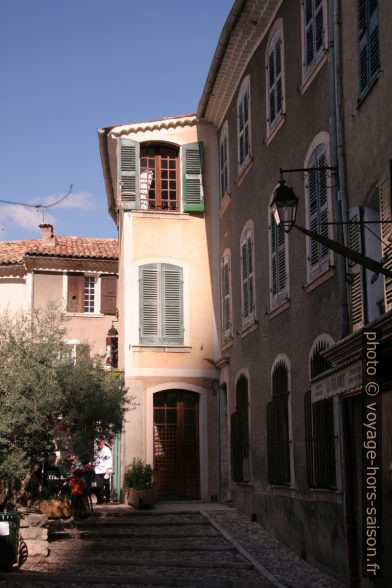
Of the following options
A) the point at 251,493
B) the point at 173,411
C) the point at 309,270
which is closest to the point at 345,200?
the point at 309,270

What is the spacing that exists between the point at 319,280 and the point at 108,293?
1932 centimetres

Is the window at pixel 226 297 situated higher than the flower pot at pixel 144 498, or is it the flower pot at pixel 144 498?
the window at pixel 226 297

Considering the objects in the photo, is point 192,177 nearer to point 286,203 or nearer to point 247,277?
point 247,277

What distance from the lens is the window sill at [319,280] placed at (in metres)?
12.4

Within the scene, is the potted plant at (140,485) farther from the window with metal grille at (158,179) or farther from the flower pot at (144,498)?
the window with metal grille at (158,179)

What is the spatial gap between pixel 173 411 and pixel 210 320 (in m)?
2.29

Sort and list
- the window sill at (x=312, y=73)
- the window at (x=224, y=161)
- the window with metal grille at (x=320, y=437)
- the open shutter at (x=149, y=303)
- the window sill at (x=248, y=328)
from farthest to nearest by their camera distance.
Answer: the open shutter at (x=149, y=303), the window at (x=224, y=161), the window sill at (x=248, y=328), the window sill at (x=312, y=73), the window with metal grille at (x=320, y=437)

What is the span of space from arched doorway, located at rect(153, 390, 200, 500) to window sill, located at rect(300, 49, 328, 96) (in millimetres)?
9745

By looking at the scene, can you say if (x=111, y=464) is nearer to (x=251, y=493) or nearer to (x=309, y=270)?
(x=251, y=493)

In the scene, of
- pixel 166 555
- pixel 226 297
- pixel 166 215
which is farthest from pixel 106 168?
pixel 166 555

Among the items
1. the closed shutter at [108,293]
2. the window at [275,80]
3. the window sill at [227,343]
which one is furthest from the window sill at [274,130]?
the closed shutter at [108,293]

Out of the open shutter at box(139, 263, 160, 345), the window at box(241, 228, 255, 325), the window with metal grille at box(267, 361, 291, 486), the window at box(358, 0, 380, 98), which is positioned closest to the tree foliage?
the window at box(241, 228, 255, 325)

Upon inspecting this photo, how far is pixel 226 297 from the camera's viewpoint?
809 inches

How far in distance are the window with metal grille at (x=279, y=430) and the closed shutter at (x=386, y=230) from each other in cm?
505
